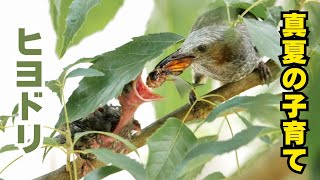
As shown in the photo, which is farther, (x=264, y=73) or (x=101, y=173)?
(x=264, y=73)

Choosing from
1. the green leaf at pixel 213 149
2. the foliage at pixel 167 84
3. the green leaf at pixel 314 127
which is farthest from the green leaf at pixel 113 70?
the green leaf at pixel 314 127

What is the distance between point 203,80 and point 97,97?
214 mm

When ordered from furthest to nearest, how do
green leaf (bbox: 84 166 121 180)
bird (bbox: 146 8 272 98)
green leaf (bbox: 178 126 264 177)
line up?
1. bird (bbox: 146 8 272 98)
2. green leaf (bbox: 84 166 121 180)
3. green leaf (bbox: 178 126 264 177)

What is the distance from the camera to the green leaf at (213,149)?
230 millimetres

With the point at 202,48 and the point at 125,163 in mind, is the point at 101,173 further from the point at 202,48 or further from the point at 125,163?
the point at 202,48

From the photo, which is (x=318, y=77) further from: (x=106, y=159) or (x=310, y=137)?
(x=106, y=159)

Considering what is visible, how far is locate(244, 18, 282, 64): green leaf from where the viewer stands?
11.8 inches

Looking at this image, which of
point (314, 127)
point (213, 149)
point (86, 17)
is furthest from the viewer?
point (86, 17)

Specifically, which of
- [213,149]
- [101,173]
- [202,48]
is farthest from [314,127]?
[202,48]

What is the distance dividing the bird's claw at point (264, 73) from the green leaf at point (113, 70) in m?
0.10

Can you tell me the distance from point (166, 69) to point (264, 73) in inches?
4.9

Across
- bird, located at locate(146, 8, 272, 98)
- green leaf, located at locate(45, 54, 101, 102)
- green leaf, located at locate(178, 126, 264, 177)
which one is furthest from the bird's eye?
green leaf, located at locate(178, 126, 264, 177)

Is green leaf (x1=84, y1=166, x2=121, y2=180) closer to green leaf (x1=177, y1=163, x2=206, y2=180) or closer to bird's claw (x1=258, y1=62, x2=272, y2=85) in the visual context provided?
green leaf (x1=177, y1=163, x2=206, y2=180)

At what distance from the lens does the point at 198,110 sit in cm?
47
